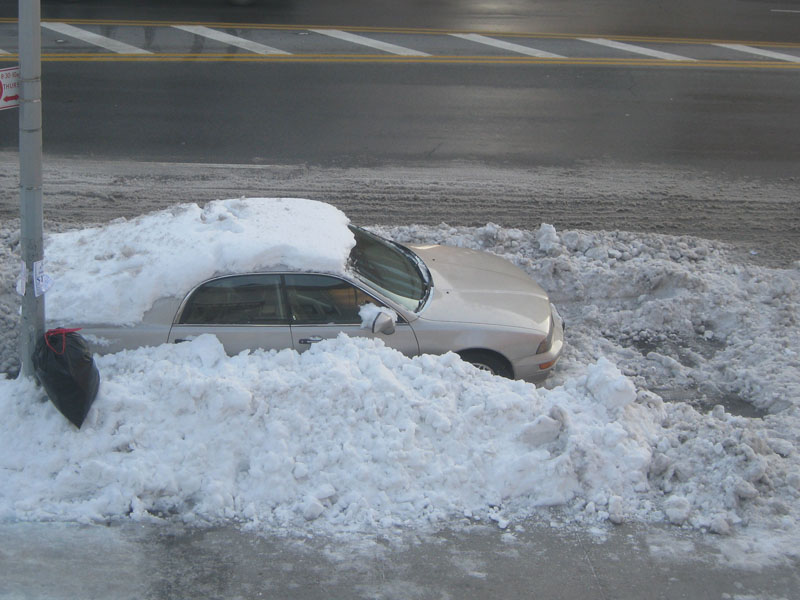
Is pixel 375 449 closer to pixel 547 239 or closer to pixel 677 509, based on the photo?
pixel 677 509

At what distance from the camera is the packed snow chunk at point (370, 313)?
713cm

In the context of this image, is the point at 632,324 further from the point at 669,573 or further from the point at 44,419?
the point at 44,419

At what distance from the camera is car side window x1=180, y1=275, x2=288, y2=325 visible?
7055mm

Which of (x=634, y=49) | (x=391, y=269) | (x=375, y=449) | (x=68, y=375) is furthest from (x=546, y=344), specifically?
(x=634, y=49)

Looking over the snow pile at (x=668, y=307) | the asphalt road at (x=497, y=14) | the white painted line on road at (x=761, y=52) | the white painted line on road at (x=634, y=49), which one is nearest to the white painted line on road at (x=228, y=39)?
the asphalt road at (x=497, y=14)

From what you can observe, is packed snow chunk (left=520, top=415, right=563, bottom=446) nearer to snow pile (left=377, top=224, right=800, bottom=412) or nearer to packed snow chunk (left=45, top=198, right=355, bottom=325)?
snow pile (left=377, top=224, right=800, bottom=412)

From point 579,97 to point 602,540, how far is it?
11028 millimetres

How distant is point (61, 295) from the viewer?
7113 mm

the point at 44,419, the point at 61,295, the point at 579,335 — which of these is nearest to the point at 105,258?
the point at 61,295

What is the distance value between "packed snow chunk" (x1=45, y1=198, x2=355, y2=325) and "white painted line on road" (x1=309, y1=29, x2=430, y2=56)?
34.7ft

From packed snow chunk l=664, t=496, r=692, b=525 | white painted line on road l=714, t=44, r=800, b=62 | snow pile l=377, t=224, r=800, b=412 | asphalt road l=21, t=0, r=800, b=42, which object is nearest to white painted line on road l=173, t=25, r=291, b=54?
asphalt road l=21, t=0, r=800, b=42

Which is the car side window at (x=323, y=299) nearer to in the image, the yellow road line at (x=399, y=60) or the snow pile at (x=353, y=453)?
the snow pile at (x=353, y=453)

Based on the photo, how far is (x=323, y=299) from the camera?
23.6ft

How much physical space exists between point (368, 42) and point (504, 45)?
2834mm
